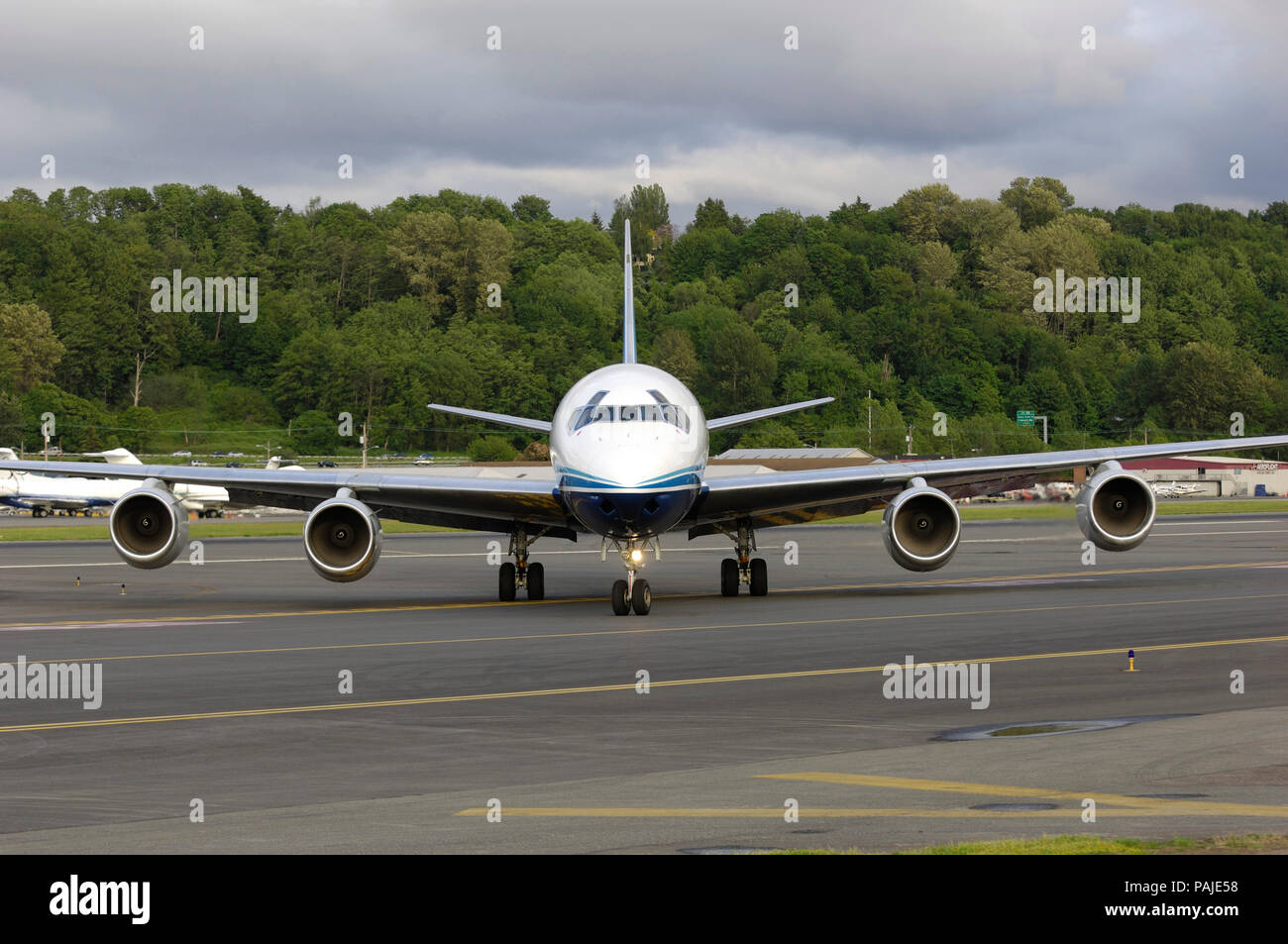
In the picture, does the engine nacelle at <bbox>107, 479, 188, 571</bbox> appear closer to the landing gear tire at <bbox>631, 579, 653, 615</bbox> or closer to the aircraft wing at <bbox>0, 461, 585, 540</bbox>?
the aircraft wing at <bbox>0, 461, 585, 540</bbox>

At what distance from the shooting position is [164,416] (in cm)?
14588

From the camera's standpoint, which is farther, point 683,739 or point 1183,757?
point 683,739

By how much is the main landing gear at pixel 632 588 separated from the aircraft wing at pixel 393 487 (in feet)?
6.05

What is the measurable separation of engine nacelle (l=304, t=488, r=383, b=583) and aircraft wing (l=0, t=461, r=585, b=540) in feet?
3.89

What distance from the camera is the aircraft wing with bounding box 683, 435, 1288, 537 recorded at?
30047 millimetres

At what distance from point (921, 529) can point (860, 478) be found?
173 cm

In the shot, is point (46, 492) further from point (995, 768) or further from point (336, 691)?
point (995, 768)

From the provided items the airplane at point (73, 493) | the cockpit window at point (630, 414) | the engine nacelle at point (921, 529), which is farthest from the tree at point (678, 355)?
the cockpit window at point (630, 414)

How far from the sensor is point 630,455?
90.7 feet

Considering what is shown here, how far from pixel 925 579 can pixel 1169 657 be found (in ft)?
56.9

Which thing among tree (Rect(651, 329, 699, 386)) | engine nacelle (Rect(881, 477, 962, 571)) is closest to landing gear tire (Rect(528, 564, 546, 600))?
engine nacelle (Rect(881, 477, 962, 571))

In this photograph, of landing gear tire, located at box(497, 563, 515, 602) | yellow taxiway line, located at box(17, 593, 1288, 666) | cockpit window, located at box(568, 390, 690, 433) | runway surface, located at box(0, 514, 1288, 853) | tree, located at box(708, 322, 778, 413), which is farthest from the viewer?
tree, located at box(708, 322, 778, 413)

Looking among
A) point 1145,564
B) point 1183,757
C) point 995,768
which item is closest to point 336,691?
point 995,768

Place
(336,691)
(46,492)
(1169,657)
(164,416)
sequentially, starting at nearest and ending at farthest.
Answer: (336,691), (1169,657), (46,492), (164,416)
